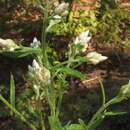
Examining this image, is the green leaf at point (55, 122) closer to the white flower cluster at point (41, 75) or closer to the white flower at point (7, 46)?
the white flower cluster at point (41, 75)

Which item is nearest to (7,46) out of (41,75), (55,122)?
(41,75)

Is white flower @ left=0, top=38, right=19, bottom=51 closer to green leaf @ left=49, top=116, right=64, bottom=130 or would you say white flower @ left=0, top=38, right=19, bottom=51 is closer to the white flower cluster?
the white flower cluster

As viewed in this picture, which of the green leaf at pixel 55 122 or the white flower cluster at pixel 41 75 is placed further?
the green leaf at pixel 55 122

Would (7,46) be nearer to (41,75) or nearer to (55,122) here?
(41,75)

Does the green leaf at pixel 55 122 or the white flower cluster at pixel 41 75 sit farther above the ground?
the white flower cluster at pixel 41 75

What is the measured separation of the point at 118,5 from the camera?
5.69 metres

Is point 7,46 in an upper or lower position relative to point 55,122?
upper

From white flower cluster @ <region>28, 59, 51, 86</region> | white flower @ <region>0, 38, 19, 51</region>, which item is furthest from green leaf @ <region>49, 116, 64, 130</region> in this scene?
white flower @ <region>0, 38, 19, 51</region>

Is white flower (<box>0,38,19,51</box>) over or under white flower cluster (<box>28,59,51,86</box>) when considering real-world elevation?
over

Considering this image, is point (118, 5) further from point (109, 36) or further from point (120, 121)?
point (120, 121)

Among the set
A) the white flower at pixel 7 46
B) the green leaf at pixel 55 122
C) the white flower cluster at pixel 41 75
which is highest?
the white flower at pixel 7 46

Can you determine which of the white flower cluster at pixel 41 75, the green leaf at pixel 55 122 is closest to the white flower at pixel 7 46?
the white flower cluster at pixel 41 75

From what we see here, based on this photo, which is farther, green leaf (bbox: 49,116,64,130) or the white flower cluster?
green leaf (bbox: 49,116,64,130)

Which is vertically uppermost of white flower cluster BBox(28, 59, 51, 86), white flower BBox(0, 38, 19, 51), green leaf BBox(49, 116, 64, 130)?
white flower BBox(0, 38, 19, 51)
